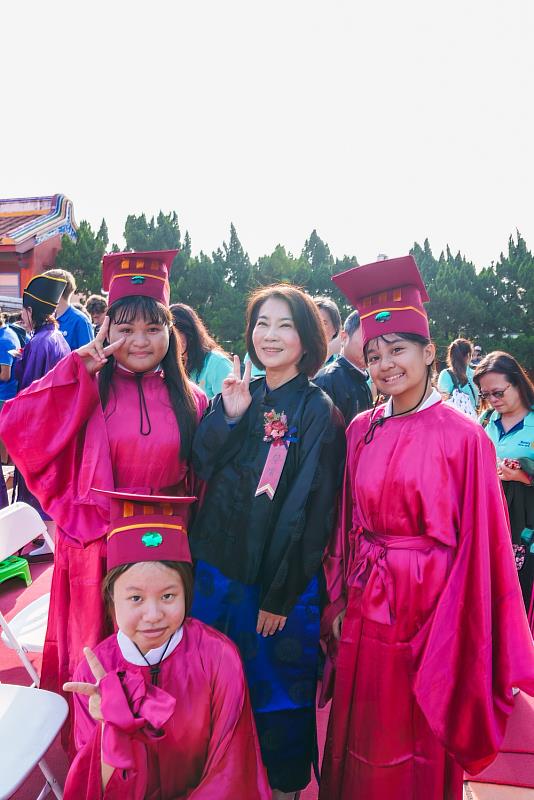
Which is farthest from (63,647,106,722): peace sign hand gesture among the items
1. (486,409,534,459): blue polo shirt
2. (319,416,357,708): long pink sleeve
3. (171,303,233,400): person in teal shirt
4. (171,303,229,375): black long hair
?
(171,303,229,375): black long hair

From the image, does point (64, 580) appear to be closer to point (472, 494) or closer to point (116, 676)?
point (116, 676)

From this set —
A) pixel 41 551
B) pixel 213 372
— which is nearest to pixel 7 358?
pixel 41 551

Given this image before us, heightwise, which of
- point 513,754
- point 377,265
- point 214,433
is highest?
point 377,265

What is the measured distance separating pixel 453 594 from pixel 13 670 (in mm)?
2608

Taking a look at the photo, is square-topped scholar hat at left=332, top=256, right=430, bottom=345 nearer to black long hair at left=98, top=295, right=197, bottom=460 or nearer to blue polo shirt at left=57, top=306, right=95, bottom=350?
black long hair at left=98, top=295, right=197, bottom=460

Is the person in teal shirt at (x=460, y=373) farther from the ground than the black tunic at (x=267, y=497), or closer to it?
farther from the ground

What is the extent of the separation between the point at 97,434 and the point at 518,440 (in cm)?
258

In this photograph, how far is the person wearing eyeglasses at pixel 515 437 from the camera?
326 centimetres

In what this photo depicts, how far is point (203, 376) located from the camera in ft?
14.5

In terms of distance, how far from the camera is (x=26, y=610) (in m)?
2.86

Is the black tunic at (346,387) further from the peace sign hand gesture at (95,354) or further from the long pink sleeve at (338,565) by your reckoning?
the peace sign hand gesture at (95,354)

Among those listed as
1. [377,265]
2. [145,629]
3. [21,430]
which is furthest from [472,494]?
[21,430]

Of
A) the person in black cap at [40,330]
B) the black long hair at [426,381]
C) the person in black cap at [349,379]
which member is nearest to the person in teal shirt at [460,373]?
the person in black cap at [349,379]

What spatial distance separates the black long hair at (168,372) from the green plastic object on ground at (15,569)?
8.59 feet
